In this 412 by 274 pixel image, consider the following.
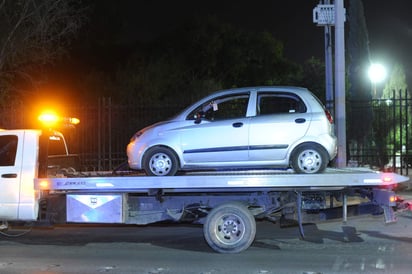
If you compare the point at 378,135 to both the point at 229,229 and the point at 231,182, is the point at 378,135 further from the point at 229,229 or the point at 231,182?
the point at 231,182

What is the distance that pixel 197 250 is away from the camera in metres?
8.46

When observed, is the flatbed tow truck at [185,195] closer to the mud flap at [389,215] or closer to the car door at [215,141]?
the mud flap at [389,215]

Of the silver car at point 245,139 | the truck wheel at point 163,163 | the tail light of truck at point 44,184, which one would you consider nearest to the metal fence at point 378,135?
the silver car at point 245,139

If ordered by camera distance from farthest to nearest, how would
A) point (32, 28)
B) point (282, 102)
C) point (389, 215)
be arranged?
point (32, 28)
point (282, 102)
point (389, 215)

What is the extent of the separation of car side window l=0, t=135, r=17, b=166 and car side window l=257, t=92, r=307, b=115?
12.7 feet

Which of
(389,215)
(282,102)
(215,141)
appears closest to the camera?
(389,215)

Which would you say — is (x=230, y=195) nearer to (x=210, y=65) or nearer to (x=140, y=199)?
(x=140, y=199)

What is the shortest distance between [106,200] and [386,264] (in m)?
4.09

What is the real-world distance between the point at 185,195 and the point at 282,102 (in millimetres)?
2375

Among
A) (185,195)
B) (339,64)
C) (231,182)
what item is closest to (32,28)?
(339,64)

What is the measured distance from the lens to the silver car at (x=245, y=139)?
27.8 ft

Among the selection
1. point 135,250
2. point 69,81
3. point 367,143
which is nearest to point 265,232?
point 135,250

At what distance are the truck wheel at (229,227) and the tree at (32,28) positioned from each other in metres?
10.1

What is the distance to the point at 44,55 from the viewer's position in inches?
664
